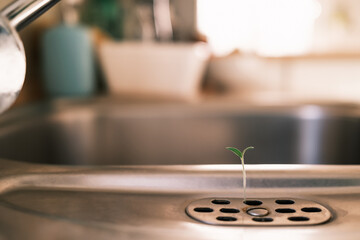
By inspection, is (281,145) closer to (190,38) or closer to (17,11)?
(17,11)

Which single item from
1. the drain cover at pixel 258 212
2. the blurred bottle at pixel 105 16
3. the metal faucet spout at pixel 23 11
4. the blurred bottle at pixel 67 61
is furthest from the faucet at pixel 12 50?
the blurred bottle at pixel 105 16

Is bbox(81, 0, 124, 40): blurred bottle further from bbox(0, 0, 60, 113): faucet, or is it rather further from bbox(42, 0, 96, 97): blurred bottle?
bbox(0, 0, 60, 113): faucet

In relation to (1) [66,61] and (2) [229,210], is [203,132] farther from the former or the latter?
(2) [229,210]

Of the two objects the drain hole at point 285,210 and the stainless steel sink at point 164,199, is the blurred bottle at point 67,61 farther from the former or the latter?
the drain hole at point 285,210

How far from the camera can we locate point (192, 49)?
0.97 meters

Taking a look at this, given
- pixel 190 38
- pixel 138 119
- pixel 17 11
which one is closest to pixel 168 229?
pixel 17 11

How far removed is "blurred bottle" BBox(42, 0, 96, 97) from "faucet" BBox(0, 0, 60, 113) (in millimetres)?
595

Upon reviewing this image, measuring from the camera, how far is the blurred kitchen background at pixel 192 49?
2.83ft

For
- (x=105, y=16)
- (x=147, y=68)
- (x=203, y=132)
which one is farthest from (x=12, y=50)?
(x=105, y=16)

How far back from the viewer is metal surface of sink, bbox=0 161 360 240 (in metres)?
0.23

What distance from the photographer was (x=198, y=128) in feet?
2.51

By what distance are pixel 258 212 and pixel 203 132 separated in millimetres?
510

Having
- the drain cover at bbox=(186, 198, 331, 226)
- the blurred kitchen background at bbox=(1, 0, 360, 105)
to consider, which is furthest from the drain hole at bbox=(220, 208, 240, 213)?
the blurred kitchen background at bbox=(1, 0, 360, 105)

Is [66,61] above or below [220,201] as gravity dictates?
above
